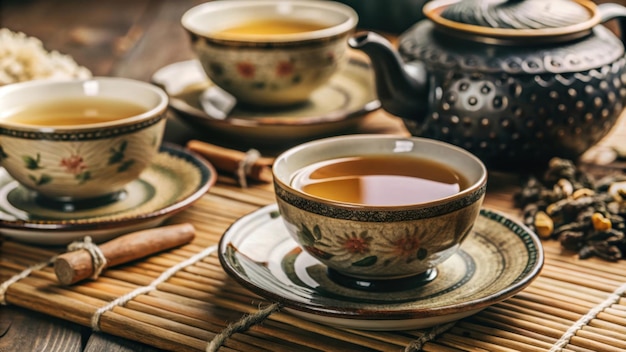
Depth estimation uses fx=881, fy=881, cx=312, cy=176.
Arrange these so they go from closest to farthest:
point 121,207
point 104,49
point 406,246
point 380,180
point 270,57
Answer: point 406,246
point 380,180
point 121,207
point 270,57
point 104,49

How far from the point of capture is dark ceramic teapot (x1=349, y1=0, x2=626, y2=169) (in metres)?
1.47

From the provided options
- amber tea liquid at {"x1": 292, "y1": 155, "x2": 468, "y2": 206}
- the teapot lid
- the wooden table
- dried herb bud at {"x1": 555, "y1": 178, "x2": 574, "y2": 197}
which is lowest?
the wooden table

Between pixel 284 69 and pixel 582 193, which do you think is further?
pixel 284 69

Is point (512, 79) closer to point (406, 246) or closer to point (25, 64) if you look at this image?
point (406, 246)

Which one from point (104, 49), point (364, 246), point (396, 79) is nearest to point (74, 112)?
point (396, 79)

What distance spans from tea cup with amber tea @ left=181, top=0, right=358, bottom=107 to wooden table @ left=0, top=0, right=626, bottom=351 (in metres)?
0.15

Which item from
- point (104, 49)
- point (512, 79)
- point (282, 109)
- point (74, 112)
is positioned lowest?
point (104, 49)

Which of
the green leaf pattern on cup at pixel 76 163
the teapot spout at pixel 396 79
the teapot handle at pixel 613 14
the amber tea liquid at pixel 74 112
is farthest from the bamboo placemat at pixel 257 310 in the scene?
the teapot handle at pixel 613 14

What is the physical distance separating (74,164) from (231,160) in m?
0.35

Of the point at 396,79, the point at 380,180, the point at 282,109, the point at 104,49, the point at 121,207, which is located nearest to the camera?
the point at 380,180

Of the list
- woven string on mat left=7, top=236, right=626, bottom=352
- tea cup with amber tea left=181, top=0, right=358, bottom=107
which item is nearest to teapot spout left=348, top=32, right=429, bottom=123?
tea cup with amber tea left=181, top=0, right=358, bottom=107

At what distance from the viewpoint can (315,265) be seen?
3.80 feet

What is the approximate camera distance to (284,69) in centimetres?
173

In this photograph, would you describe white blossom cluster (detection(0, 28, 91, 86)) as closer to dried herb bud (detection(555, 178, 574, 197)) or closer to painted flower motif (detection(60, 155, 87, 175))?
painted flower motif (detection(60, 155, 87, 175))
